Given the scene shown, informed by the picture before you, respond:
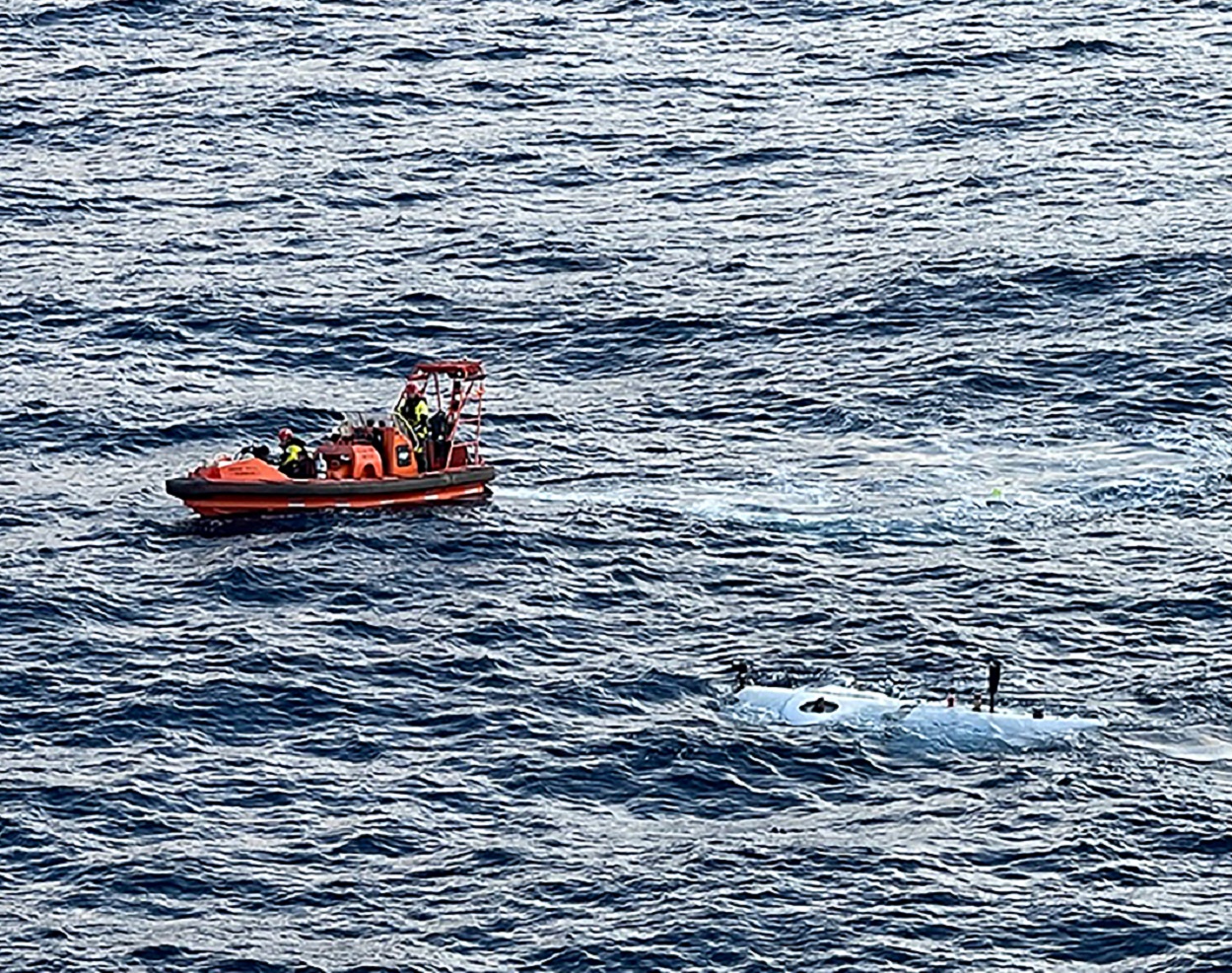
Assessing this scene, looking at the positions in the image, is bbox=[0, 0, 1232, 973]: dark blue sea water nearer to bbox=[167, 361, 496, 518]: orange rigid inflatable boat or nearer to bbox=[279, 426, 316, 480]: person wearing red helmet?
bbox=[167, 361, 496, 518]: orange rigid inflatable boat

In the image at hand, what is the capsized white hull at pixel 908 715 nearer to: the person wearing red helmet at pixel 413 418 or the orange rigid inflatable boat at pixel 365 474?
the orange rigid inflatable boat at pixel 365 474

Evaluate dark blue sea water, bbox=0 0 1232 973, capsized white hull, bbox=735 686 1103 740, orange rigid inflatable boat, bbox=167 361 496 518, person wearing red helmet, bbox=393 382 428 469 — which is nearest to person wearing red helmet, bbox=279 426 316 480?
orange rigid inflatable boat, bbox=167 361 496 518

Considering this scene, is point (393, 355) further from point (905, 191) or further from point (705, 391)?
point (905, 191)

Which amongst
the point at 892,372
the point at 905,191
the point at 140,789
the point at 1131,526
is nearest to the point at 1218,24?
the point at 905,191

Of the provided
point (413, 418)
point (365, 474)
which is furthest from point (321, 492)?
point (413, 418)

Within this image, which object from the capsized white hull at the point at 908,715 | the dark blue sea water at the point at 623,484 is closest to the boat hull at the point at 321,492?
the dark blue sea water at the point at 623,484

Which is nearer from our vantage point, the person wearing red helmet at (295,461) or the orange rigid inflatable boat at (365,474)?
the orange rigid inflatable boat at (365,474)

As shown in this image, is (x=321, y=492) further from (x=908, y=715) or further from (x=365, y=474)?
(x=908, y=715)
